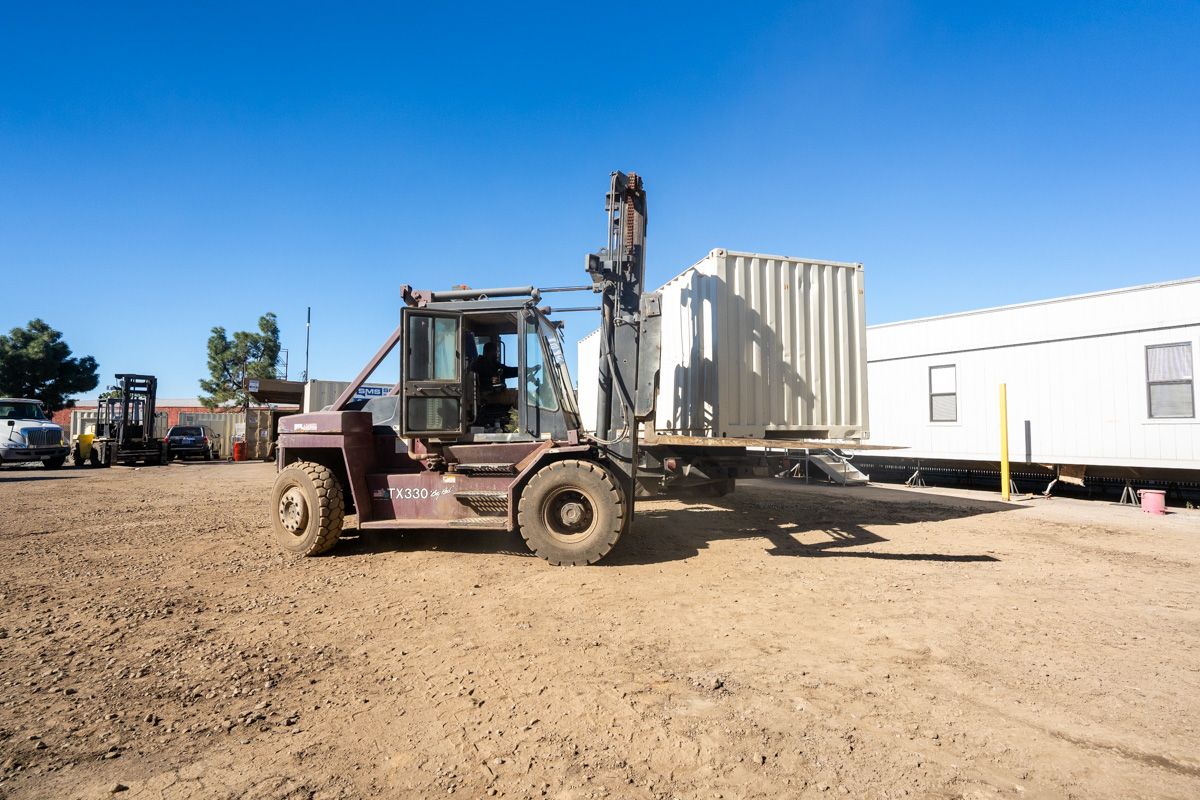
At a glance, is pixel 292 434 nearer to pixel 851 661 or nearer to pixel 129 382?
pixel 851 661

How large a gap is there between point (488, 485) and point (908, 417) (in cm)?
1234

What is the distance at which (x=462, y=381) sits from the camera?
6.50 metres

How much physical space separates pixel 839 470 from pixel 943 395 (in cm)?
302

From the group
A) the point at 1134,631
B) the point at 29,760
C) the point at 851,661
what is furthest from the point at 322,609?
the point at 1134,631

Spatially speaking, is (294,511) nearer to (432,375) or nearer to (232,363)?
(432,375)

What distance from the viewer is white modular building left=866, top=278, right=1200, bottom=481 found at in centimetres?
1078

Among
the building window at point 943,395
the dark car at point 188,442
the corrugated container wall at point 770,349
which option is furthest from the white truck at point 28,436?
the building window at point 943,395

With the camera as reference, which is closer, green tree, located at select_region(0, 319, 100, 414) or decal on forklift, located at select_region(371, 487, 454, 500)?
decal on forklift, located at select_region(371, 487, 454, 500)

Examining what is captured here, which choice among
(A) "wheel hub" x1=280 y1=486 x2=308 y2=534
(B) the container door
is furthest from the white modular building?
(A) "wheel hub" x1=280 y1=486 x2=308 y2=534

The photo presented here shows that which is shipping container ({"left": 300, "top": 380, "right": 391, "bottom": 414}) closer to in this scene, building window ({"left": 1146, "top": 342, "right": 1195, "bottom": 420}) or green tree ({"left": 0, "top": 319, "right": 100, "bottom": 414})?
green tree ({"left": 0, "top": 319, "right": 100, "bottom": 414})

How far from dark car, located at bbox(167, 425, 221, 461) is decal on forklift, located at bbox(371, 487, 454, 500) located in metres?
26.1

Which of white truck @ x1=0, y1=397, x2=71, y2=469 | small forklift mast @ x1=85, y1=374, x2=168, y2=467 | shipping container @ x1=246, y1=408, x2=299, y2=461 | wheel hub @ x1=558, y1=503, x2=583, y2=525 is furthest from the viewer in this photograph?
shipping container @ x1=246, y1=408, x2=299, y2=461

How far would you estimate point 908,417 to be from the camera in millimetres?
14781

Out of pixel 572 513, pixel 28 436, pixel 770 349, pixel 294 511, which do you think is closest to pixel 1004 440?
pixel 770 349
